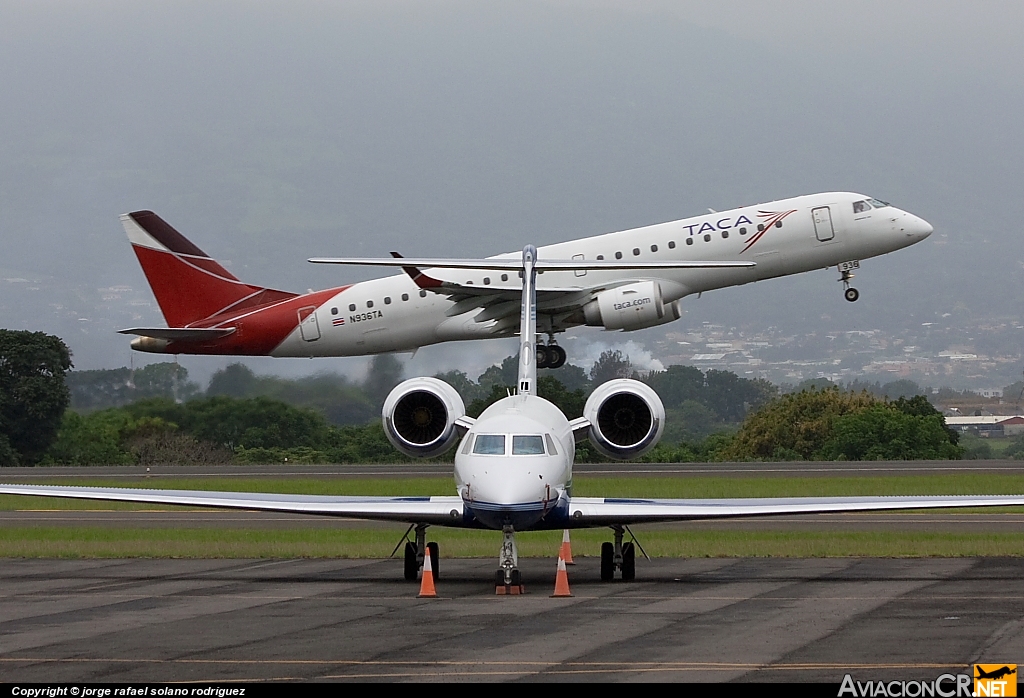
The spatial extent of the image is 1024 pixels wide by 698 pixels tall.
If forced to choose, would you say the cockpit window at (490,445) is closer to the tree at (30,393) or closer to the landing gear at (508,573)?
the landing gear at (508,573)

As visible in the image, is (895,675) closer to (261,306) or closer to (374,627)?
(374,627)

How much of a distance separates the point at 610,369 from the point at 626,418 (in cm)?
3543

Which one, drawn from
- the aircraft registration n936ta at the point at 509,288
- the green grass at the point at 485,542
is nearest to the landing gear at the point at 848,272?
the aircraft registration n936ta at the point at 509,288

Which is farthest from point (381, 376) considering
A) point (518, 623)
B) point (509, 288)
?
point (518, 623)

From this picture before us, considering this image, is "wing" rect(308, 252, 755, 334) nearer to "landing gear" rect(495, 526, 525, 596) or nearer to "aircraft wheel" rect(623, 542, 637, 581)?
"aircraft wheel" rect(623, 542, 637, 581)

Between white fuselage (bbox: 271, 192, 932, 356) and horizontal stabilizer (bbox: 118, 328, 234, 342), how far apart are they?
1.80m

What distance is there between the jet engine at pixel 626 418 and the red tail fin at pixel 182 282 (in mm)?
24624

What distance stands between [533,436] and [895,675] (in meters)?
7.14

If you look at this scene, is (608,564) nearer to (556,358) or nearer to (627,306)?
(627,306)

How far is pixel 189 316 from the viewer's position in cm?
4347

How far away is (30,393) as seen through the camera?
1810 inches

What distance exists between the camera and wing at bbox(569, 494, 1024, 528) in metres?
16.9

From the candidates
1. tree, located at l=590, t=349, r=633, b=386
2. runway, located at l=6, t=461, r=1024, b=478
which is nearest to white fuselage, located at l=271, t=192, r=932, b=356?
runway, located at l=6, t=461, r=1024, b=478

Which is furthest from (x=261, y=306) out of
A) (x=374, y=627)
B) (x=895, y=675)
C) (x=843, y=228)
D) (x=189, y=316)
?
(x=895, y=675)
